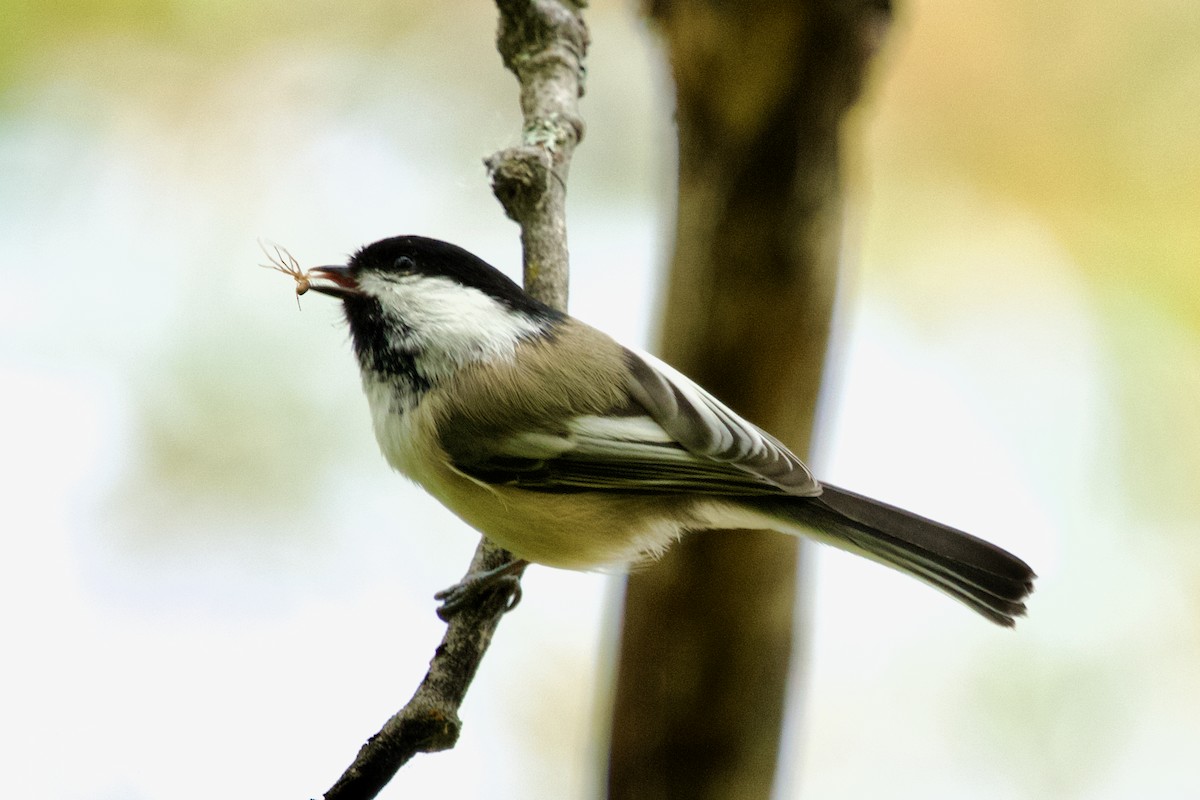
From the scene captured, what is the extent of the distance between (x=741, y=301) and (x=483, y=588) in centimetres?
63

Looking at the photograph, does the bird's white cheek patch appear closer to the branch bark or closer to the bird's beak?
the bird's beak

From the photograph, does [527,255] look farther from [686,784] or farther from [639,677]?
[686,784]

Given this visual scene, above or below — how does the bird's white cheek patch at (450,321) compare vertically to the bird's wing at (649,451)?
above

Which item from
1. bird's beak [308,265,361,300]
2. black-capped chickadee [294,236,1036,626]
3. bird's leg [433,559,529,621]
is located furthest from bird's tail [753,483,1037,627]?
bird's beak [308,265,361,300]

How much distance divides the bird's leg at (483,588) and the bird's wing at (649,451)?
0.48 feet

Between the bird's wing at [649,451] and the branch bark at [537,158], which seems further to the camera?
the branch bark at [537,158]

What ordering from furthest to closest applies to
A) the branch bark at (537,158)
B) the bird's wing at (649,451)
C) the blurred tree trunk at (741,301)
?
the branch bark at (537,158) < the bird's wing at (649,451) < the blurred tree trunk at (741,301)

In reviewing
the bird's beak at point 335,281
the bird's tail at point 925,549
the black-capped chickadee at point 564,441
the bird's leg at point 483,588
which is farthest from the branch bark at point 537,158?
the bird's tail at point 925,549

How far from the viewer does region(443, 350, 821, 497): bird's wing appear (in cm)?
134

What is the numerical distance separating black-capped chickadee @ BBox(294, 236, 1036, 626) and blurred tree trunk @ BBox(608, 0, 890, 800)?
0.09m

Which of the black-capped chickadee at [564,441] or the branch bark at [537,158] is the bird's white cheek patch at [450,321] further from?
the branch bark at [537,158]

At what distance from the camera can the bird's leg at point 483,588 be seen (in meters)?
1.44

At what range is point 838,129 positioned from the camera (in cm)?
103

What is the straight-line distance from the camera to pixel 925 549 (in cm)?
139
